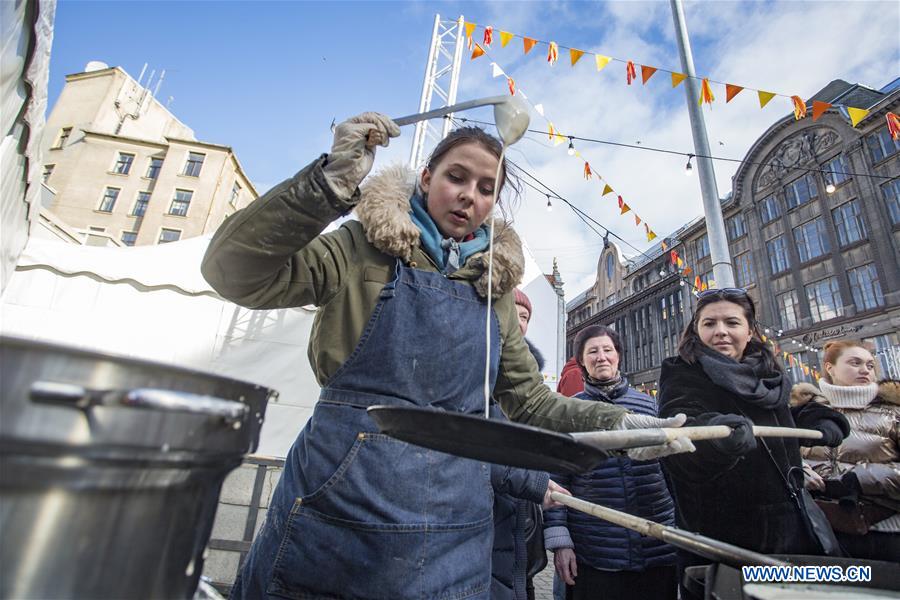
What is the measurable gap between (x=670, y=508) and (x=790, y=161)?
30076 mm

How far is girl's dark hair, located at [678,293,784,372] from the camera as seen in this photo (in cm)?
255

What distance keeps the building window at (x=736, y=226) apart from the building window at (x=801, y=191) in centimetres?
311

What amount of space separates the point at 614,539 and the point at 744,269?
31.9 meters

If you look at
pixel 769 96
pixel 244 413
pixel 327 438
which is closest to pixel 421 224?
pixel 327 438

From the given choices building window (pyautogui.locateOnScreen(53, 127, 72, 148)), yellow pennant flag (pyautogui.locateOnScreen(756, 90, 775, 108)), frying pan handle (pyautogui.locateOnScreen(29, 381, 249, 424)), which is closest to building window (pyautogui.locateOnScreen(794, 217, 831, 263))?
yellow pennant flag (pyautogui.locateOnScreen(756, 90, 775, 108))

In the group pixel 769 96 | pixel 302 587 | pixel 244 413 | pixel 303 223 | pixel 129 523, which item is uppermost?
pixel 769 96

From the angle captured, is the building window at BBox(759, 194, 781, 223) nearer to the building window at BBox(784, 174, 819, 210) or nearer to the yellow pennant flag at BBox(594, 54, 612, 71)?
the building window at BBox(784, 174, 819, 210)

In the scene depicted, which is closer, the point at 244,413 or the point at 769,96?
the point at 244,413

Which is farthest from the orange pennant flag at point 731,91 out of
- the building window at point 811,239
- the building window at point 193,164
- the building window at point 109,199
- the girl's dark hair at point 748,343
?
the building window at point 109,199

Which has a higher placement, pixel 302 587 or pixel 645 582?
pixel 302 587

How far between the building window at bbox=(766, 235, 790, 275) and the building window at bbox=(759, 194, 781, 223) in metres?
1.35

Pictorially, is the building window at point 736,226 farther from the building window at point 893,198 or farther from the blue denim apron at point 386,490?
the blue denim apron at point 386,490

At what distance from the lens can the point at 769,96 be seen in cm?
629

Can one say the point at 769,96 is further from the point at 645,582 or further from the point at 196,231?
the point at 196,231
